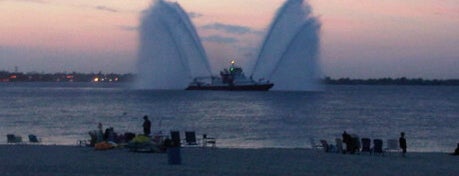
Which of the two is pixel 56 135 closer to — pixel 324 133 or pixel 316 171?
pixel 324 133

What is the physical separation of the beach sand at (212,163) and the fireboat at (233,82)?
3568 inches

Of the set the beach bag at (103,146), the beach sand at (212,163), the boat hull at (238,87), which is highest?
the boat hull at (238,87)

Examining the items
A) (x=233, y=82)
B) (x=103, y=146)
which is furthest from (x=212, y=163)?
(x=233, y=82)

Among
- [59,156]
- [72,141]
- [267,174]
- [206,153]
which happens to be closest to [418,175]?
[267,174]

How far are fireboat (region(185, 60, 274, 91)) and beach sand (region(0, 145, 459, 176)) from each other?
90.6m

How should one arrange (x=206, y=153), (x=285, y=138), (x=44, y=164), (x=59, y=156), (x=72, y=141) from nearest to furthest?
(x=44, y=164)
(x=59, y=156)
(x=206, y=153)
(x=72, y=141)
(x=285, y=138)

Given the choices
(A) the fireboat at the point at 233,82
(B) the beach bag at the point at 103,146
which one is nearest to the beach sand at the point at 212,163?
(B) the beach bag at the point at 103,146

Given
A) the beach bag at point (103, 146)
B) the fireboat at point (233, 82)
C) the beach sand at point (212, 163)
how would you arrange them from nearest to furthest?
the beach sand at point (212, 163) < the beach bag at point (103, 146) < the fireboat at point (233, 82)

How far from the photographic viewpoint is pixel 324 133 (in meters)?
45.1

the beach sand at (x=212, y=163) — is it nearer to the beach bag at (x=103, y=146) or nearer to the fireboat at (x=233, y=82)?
the beach bag at (x=103, y=146)

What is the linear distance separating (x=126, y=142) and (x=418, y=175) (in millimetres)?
9121

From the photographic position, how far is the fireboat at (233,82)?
114181mm

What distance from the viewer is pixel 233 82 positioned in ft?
382

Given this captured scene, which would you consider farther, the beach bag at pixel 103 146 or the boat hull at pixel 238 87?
the boat hull at pixel 238 87
